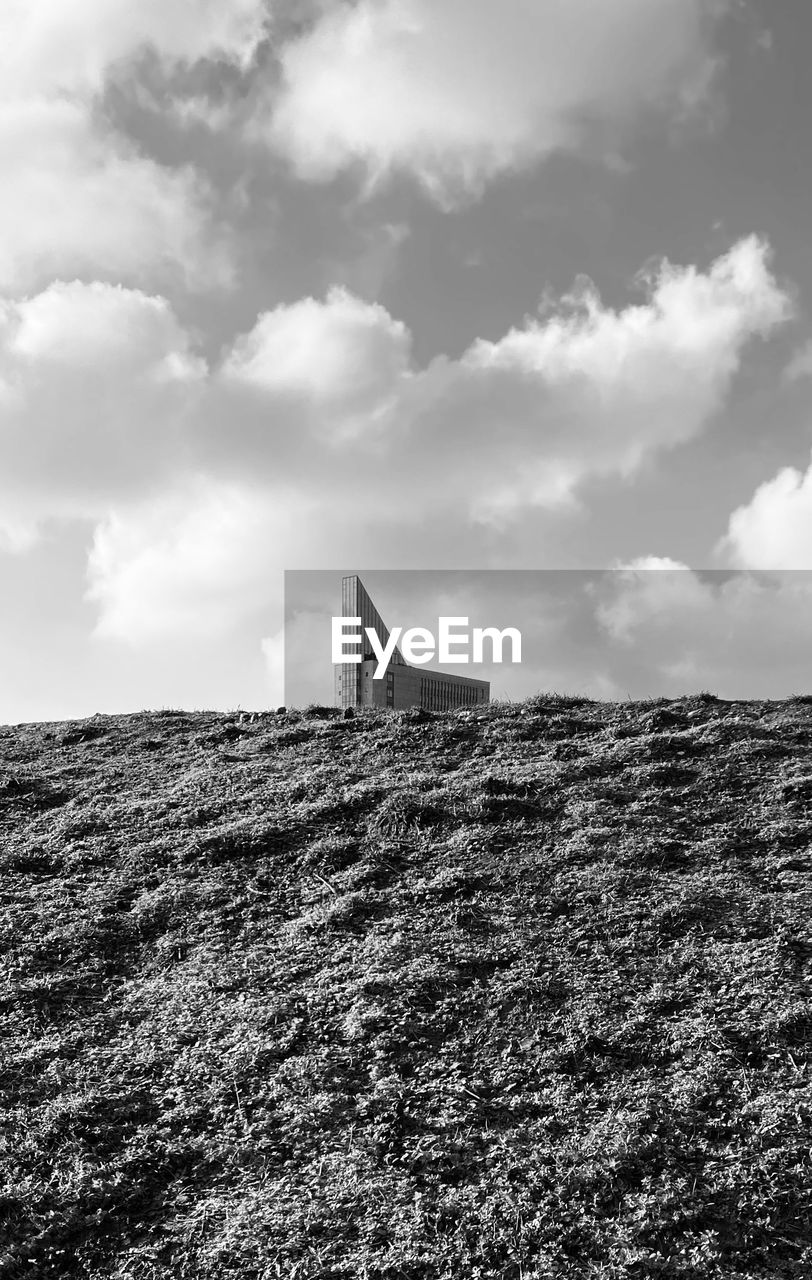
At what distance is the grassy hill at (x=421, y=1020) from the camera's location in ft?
13.9

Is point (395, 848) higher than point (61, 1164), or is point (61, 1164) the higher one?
point (395, 848)

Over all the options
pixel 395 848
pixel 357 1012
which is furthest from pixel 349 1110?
pixel 395 848

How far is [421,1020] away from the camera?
5.36 metres

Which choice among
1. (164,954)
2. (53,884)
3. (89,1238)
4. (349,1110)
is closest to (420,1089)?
(349,1110)

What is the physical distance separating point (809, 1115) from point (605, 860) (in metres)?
2.43

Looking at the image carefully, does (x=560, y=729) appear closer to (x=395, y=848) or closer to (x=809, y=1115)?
(x=395, y=848)

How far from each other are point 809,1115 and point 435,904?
2.54 metres

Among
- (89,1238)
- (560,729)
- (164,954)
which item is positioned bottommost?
(89,1238)

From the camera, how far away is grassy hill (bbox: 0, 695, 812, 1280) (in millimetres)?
4223

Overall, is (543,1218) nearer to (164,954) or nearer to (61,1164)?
(61,1164)

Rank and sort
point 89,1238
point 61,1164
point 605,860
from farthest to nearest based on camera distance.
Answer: point 605,860 → point 61,1164 → point 89,1238

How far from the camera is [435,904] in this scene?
6.50 metres

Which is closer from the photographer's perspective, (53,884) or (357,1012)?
(357,1012)

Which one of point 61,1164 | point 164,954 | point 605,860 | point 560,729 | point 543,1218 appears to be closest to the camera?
point 543,1218
